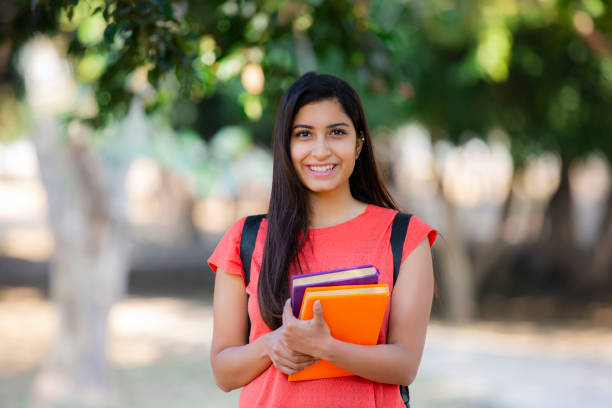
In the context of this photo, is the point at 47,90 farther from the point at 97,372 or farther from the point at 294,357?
the point at 294,357

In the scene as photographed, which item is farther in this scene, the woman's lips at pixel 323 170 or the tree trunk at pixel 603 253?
the tree trunk at pixel 603 253

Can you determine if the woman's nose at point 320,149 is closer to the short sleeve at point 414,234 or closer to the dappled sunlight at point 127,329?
the short sleeve at point 414,234

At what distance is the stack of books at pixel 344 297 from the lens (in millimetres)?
1710

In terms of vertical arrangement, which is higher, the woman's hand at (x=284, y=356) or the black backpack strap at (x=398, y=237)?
the black backpack strap at (x=398, y=237)

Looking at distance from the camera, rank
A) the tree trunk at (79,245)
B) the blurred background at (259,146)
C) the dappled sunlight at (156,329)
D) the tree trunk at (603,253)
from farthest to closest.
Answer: the tree trunk at (603,253)
the dappled sunlight at (156,329)
the tree trunk at (79,245)
the blurred background at (259,146)

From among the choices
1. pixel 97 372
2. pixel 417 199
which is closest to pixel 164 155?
pixel 97 372

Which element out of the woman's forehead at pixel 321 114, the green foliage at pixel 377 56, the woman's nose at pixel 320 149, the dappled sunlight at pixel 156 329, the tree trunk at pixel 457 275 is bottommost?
the dappled sunlight at pixel 156 329

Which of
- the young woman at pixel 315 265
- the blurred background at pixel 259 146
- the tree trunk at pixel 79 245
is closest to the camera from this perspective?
the young woman at pixel 315 265

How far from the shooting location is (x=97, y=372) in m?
7.77

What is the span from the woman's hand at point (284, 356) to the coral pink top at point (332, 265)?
0.08 m

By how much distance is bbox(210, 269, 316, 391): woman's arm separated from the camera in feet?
6.24

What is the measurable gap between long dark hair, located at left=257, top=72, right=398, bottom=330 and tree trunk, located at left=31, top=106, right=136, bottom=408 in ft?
17.8

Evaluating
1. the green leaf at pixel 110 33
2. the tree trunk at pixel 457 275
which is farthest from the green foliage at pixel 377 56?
the tree trunk at pixel 457 275

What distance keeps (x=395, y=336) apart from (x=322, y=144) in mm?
533
